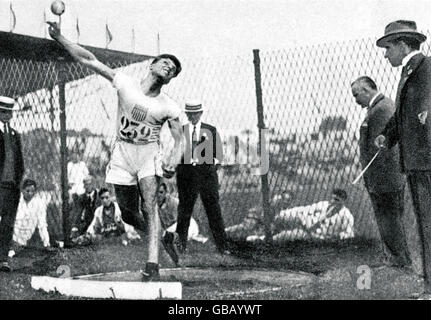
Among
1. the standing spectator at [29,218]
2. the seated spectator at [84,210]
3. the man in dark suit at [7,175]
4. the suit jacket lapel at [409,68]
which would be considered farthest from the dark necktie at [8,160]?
the suit jacket lapel at [409,68]

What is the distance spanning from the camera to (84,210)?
9273 millimetres

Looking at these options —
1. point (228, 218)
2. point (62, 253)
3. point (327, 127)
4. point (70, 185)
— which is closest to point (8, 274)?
point (62, 253)

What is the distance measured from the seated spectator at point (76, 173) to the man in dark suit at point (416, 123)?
5.10 m

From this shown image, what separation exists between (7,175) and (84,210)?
2048 millimetres

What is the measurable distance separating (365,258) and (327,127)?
179 cm

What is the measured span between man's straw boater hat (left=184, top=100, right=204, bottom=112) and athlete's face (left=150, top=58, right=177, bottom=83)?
1.78 meters

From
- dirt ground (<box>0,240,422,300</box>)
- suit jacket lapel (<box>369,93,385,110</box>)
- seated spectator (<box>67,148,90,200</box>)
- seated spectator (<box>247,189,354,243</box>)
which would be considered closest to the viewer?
dirt ground (<box>0,240,422,300</box>)

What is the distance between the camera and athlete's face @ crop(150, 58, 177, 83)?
6.27m

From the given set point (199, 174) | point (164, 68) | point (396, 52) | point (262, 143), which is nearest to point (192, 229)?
point (199, 174)

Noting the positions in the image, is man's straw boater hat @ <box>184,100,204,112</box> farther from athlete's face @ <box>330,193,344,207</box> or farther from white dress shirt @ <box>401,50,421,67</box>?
white dress shirt @ <box>401,50,421,67</box>

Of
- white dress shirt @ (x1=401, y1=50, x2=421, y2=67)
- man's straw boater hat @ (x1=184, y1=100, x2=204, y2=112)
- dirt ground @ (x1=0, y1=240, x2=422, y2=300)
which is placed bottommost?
dirt ground @ (x1=0, y1=240, x2=422, y2=300)

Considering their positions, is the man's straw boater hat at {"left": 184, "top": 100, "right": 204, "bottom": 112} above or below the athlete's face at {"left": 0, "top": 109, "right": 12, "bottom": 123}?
above

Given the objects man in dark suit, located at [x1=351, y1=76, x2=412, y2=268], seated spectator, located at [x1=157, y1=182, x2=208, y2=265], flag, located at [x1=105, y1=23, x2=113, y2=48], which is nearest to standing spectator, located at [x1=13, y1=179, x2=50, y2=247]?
seated spectator, located at [x1=157, y1=182, x2=208, y2=265]

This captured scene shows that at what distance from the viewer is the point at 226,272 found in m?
7.02
